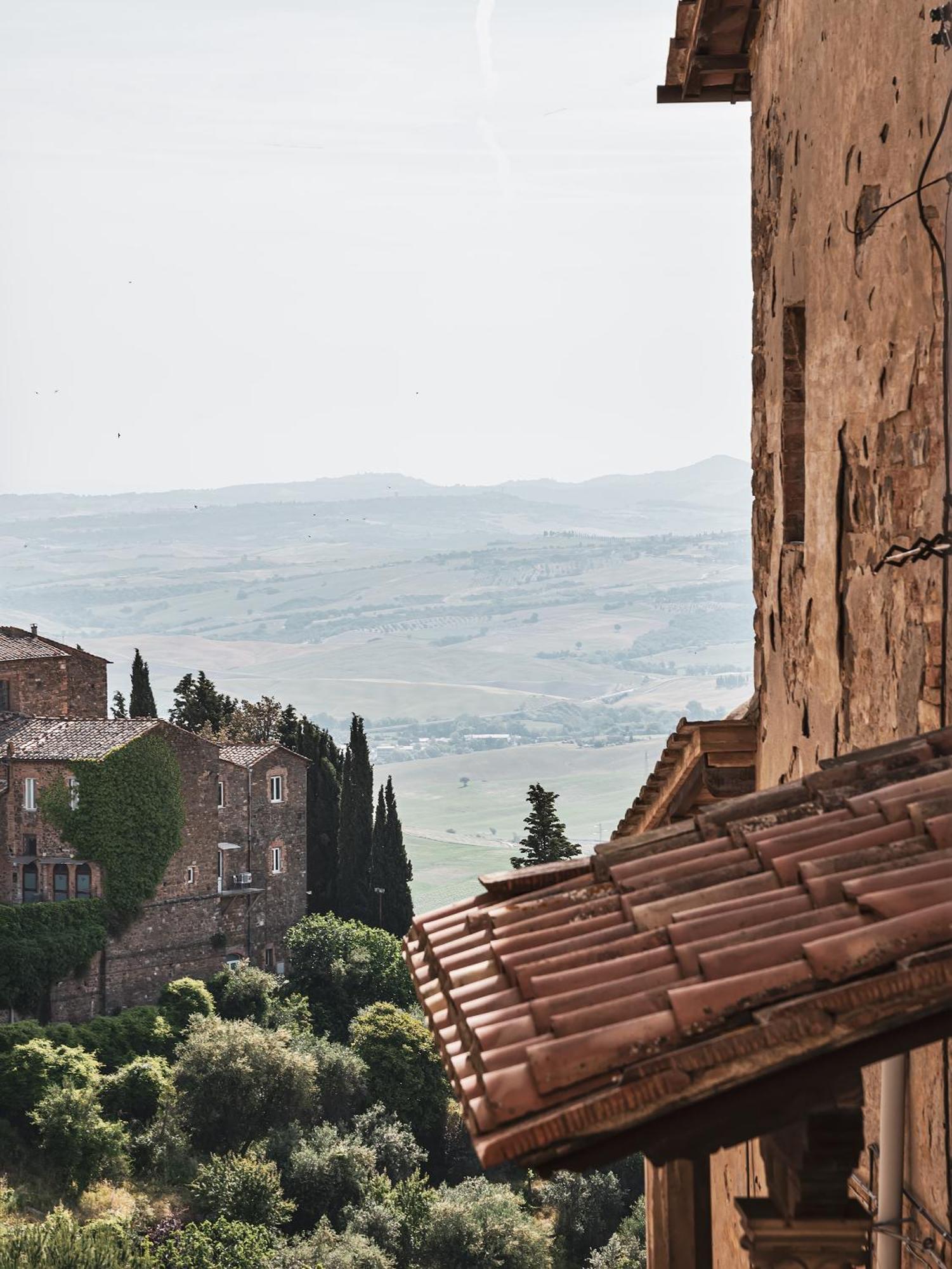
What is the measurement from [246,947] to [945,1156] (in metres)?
36.8

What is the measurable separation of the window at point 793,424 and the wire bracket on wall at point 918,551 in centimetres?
139

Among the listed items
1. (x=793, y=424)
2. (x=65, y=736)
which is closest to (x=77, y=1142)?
(x=65, y=736)

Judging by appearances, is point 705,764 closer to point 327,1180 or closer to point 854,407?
point 854,407

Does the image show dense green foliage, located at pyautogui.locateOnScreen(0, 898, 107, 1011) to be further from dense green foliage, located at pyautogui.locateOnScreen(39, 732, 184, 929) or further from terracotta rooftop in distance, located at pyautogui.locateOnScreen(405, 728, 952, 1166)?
terracotta rooftop in distance, located at pyautogui.locateOnScreen(405, 728, 952, 1166)

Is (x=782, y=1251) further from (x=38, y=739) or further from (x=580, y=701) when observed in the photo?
(x=580, y=701)

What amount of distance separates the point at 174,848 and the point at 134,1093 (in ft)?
22.3

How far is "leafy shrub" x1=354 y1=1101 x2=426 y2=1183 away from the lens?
3112 cm

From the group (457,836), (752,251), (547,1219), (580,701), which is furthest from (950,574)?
(580,701)

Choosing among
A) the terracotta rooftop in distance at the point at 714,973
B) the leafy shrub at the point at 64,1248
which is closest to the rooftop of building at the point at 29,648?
the leafy shrub at the point at 64,1248

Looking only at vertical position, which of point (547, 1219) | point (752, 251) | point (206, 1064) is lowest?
point (547, 1219)

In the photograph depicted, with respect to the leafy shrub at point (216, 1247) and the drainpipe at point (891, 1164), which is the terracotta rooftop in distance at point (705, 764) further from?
the leafy shrub at point (216, 1247)

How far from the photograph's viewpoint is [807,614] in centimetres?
520

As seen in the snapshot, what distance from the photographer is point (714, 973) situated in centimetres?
255

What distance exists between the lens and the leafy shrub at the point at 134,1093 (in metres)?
31.4
